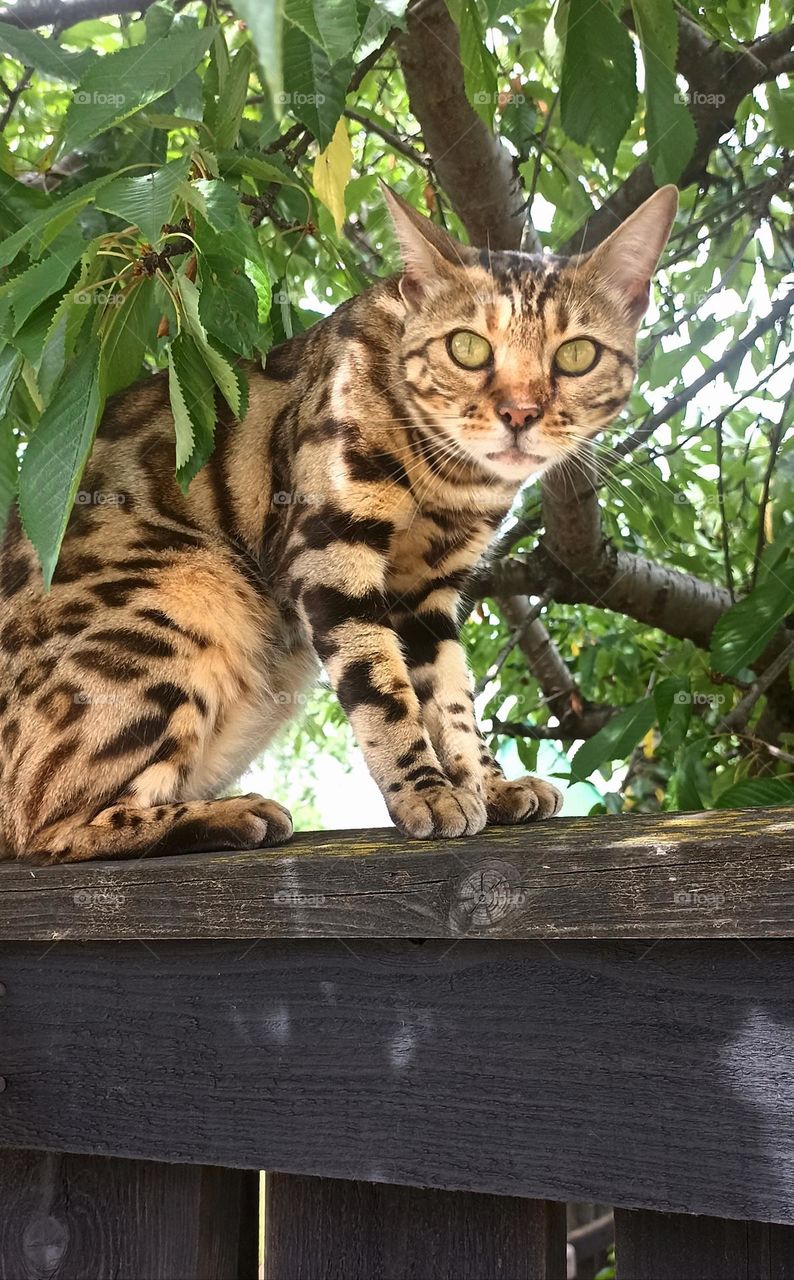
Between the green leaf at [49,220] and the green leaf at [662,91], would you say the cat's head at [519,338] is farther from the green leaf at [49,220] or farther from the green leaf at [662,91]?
the green leaf at [49,220]

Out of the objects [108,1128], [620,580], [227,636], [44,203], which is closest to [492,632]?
[620,580]

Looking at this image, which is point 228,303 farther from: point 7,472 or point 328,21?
point 328,21

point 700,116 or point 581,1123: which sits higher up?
point 700,116

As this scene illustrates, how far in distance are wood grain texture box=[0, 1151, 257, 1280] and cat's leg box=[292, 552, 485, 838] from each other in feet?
2.23

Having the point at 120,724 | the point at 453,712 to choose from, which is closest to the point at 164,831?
the point at 120,724

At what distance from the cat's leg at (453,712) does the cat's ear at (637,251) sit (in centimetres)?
75

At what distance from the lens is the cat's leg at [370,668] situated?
2168mm

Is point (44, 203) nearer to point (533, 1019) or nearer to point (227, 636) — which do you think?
point (227, 636)

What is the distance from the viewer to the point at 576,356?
2520 millimetres

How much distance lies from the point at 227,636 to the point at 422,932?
1.08 metres

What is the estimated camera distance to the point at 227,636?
2.36 meters

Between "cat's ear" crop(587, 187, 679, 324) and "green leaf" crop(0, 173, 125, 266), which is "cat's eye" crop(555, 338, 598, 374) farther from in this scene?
"green leaf" crop(0, 173, 125, 266)

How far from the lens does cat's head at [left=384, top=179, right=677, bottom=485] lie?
2.39 meters

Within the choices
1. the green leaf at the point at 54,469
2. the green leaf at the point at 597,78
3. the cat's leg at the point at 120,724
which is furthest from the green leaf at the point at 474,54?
the cat's leg at the point at 120,724
